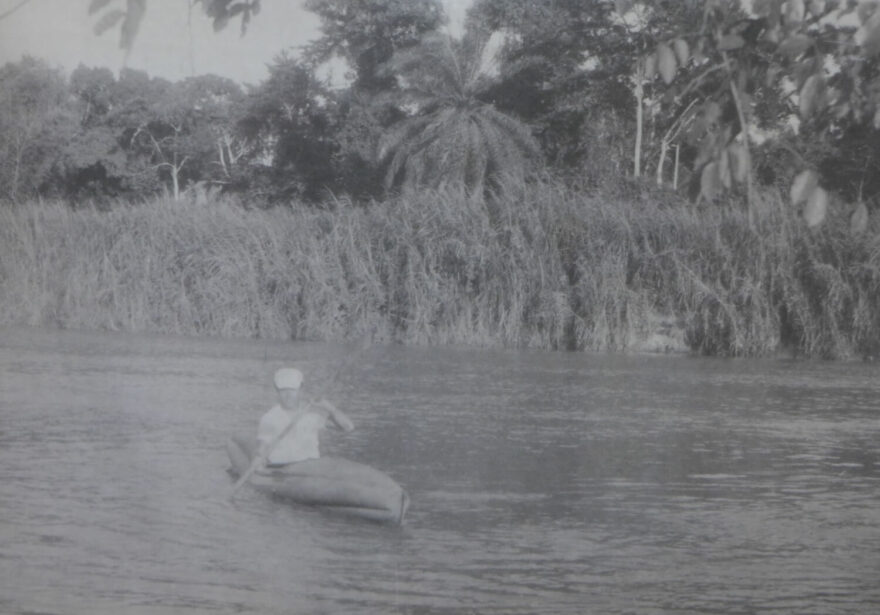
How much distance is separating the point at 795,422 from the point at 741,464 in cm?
322

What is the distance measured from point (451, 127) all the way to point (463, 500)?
26547 millimetres

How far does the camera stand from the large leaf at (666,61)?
304 cm

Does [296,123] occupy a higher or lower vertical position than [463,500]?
higher

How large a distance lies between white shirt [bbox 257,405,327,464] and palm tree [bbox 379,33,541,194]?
25.1m

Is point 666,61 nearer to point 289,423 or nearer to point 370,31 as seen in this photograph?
point 289,423

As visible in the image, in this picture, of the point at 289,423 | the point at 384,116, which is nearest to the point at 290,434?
the point at 289,423

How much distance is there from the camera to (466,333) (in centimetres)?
2416

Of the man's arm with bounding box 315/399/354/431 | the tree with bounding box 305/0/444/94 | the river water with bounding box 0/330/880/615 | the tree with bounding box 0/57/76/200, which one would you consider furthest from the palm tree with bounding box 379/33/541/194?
the man's arm with bounding box 315/399/354/431

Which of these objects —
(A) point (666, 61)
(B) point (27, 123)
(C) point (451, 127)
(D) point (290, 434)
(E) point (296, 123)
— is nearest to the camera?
(A) point (666, 61)

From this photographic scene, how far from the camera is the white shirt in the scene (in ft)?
32.6

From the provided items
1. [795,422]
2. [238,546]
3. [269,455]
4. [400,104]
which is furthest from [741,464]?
[400,104]

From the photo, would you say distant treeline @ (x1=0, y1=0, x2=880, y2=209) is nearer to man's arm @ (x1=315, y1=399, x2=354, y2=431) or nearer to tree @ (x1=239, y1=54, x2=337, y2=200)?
tree @ (x1=239, y1=54, x2=337, y2=200)

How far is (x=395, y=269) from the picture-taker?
24.9 meters

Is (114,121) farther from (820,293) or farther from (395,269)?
(820,293)
